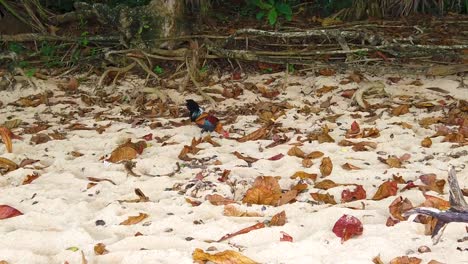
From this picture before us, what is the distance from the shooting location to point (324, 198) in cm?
253

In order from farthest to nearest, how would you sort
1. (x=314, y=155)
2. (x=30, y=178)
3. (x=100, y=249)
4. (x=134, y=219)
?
(x=314, y=155), (x=30, y=178), (x=134, y=219), (x=100, y=249)

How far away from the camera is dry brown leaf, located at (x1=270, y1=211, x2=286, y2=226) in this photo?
230cm

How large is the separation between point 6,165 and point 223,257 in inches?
67.2

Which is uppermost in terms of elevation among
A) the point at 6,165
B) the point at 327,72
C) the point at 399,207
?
the point at 327,72

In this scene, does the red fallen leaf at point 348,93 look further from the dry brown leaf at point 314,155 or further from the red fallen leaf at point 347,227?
the red fallen leaf at point 347,227

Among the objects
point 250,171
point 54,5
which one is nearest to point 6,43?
point 54,5

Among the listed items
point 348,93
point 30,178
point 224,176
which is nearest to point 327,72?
point 348,93

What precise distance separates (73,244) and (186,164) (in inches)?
39.5

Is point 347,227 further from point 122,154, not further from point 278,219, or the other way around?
point 122,154

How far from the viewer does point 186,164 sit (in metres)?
3.11

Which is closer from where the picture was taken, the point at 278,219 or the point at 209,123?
the point at 278,219

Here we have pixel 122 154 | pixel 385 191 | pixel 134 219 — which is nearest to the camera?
pixel 134 219

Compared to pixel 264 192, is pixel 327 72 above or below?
above

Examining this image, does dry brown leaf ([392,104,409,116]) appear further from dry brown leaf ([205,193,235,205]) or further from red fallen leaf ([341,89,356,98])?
dry brown leaf ([205,193,235,205])
